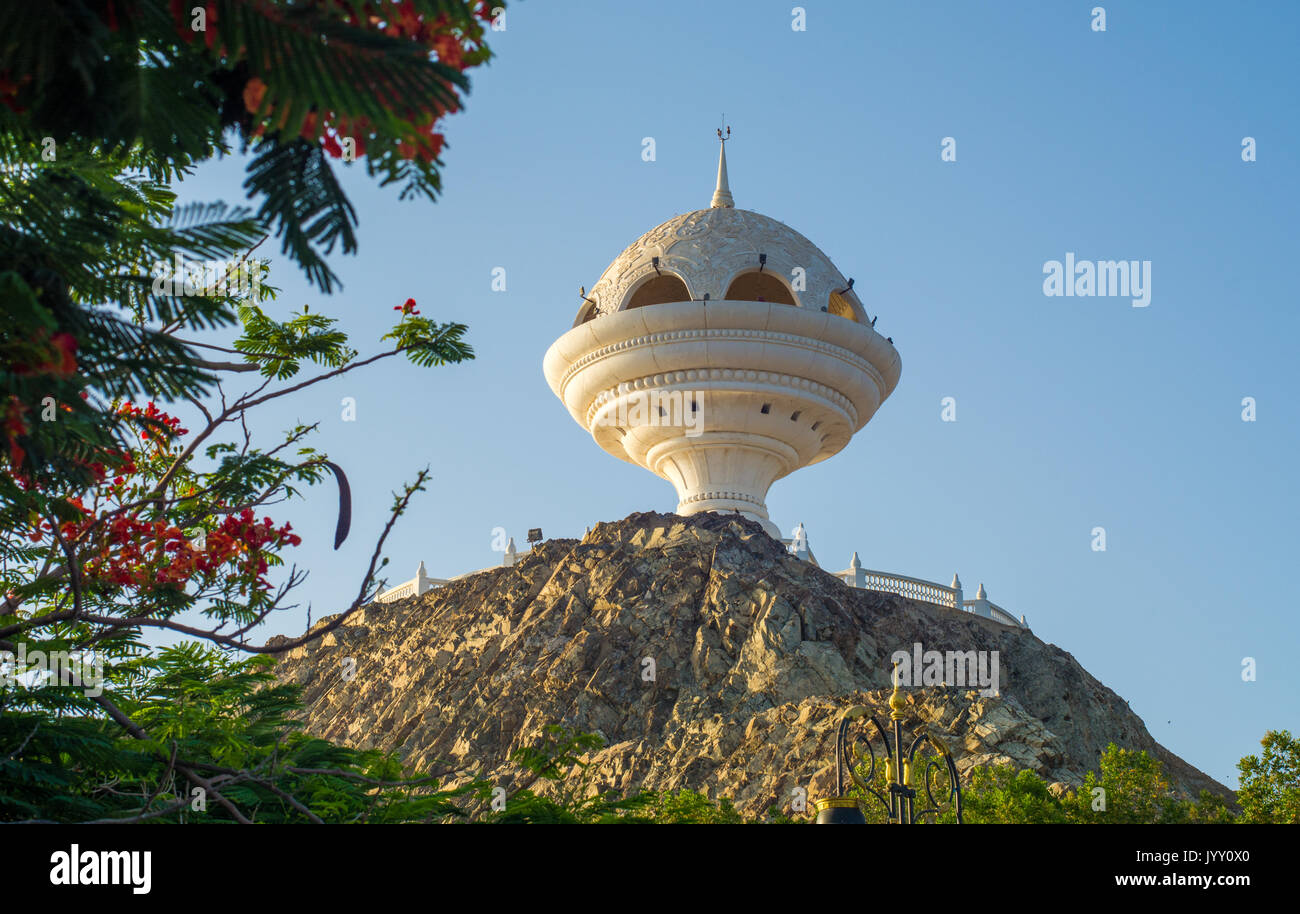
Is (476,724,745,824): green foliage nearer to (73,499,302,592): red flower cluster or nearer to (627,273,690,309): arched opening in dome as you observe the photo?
(73,499,302,592): red flower cluster

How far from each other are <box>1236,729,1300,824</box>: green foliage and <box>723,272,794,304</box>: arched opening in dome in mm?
21541

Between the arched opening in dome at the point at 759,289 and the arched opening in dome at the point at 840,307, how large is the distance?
1475 millimetres

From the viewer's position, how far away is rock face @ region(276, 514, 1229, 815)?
24.0 metres

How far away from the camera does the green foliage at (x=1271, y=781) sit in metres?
18.6

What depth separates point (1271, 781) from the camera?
19141 mm

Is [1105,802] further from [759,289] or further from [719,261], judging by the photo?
[759,289]

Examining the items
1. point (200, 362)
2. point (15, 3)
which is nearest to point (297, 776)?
point (200, 362)

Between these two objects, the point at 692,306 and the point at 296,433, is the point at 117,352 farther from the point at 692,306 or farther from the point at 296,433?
the point at 692,306

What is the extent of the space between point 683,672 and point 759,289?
48.3ft

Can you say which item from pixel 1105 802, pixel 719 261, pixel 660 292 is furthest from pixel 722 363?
pixel 1105 802

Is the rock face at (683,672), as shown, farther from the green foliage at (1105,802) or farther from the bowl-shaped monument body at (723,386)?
the bowl-shaped monument body at (723,386)

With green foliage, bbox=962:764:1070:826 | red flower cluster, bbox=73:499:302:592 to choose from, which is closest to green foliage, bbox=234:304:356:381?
red flower cluster, bbox=73:499:302:592

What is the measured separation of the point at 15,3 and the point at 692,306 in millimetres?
Answer: 31187

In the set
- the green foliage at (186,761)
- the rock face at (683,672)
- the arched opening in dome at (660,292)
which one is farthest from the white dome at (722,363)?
the green foliage at (186,761)
